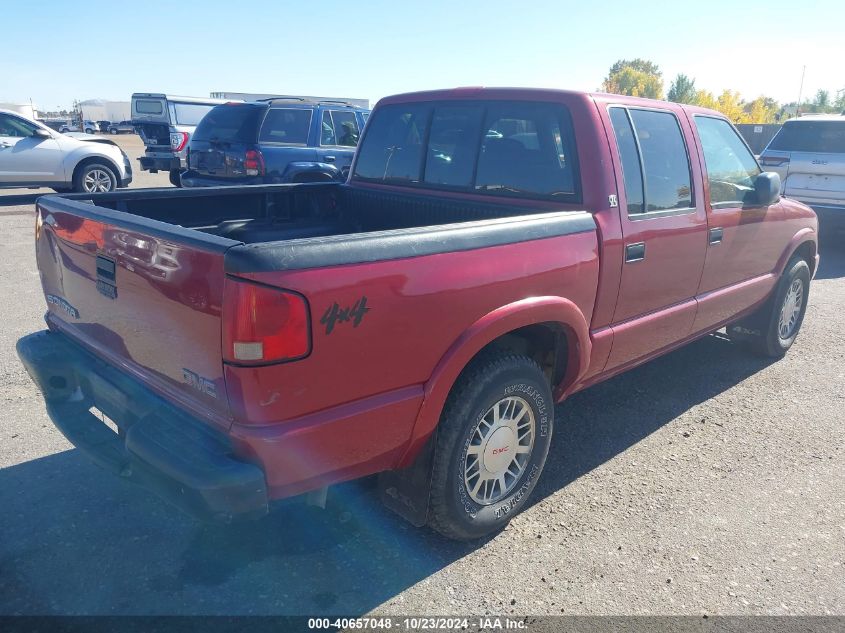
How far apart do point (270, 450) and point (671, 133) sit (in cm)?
306

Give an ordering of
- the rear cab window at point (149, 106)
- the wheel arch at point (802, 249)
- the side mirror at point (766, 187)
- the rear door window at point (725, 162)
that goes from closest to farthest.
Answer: the rear door window at point (725, 162) → the side mirror at point (766, 187) → the wheel arch at point (802, 249) → the rear cab window at point (149, 106)

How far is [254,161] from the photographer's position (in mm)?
10086

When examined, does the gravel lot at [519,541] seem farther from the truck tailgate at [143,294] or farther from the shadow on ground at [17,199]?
the shadow on ground at [17,199]

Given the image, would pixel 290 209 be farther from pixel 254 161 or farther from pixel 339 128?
pixel 339 128

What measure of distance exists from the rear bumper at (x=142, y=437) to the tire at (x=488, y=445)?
2.77 ft

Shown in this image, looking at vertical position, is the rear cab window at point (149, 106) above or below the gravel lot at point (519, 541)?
above

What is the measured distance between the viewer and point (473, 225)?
8.84ft

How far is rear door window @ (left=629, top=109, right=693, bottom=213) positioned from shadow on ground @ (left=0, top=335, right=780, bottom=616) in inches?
61.6

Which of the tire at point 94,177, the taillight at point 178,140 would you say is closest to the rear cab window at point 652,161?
the tire at point 94,177

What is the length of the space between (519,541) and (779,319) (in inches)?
136

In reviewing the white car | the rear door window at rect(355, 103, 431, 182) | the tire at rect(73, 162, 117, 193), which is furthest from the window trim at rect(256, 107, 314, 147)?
the rear door window at rect(355, 103, 431, 182)

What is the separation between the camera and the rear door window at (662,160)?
369 cm

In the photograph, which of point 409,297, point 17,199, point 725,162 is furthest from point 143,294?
point 17,199

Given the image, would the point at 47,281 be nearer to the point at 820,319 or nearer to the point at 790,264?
the point at 790,264
